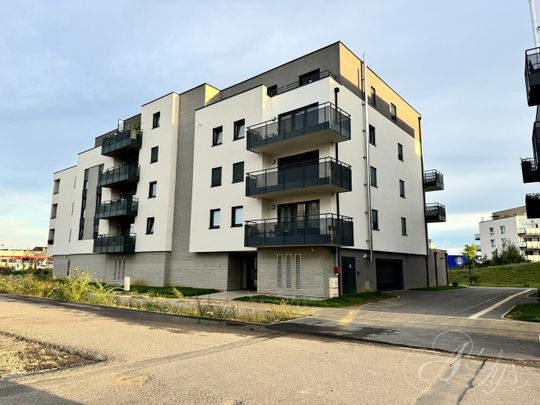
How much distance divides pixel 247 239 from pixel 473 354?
52.8ft

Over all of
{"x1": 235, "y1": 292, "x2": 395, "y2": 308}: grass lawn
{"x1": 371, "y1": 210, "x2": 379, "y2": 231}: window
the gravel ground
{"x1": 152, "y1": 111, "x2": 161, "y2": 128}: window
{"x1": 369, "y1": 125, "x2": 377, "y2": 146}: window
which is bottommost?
the gravel ground

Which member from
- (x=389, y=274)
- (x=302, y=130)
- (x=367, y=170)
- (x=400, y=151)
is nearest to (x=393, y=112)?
(x=400, y=151)

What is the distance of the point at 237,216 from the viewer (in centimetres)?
2564

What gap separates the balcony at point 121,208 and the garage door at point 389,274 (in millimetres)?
20462

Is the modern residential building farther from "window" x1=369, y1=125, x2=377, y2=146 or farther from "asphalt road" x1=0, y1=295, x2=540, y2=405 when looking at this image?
"asphalt road" x1=0, y1=295, x2=540, y2=405

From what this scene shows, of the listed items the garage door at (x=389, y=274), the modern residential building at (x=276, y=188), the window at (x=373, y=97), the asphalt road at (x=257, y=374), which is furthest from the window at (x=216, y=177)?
the asphalt road at (x=257, y=374)

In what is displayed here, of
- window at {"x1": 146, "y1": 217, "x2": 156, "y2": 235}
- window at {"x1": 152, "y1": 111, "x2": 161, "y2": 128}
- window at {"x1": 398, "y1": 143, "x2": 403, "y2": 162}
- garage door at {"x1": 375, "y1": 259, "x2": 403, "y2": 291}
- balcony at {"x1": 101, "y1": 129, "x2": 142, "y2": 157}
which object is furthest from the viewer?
balcony at {"x1": 101, "y1": 129, "x2": 142, "y2": 157}

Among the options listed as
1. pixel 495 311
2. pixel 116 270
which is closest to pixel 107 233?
pixel 116 270

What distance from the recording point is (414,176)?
31953mm

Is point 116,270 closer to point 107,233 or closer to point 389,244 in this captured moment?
point 107,233

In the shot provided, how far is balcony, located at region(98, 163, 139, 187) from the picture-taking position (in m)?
33.9

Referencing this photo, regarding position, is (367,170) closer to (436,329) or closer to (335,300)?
(335,300)

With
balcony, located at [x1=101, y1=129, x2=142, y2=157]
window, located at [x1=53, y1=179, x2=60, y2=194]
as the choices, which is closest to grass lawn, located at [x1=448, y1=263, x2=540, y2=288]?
balcony, located at [x1=101, y1=129, x2=142, y2=157]

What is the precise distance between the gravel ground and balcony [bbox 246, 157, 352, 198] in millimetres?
14687
